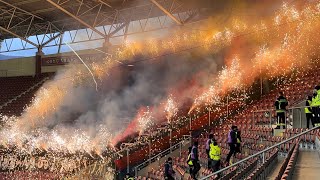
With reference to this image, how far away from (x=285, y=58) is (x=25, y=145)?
40.4 ft

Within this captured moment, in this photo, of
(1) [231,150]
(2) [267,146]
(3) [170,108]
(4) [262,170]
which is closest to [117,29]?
(3) [170,108]

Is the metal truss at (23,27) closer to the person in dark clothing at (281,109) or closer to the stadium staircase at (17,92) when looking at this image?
the stadium staircase at (17,92)

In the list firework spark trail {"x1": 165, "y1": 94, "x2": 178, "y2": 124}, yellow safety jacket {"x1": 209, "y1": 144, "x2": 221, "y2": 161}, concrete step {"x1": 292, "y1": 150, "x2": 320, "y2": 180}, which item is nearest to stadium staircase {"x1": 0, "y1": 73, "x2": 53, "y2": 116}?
firework spark trail {"x1": 165, "y1": 94, "x2": 178, "y2": 124}

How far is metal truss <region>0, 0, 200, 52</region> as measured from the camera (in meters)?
18.9

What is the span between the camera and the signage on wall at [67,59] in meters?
21.9

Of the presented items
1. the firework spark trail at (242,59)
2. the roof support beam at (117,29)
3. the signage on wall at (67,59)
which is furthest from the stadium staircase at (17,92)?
the roof support beam at (117,29)

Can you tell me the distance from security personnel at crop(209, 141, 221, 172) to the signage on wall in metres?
14.2

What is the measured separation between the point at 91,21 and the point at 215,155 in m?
14.8

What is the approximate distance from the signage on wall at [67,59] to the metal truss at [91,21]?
790mm

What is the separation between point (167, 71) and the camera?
19.6m

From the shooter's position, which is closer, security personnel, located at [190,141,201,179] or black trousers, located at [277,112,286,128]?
security personnel, located at [190,141,201,179]

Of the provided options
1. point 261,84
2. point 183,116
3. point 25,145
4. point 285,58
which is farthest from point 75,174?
point 285,58

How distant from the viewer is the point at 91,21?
2131cm

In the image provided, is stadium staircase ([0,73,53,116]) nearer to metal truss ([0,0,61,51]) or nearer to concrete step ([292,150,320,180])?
metal truss ([0,0,61,51])
